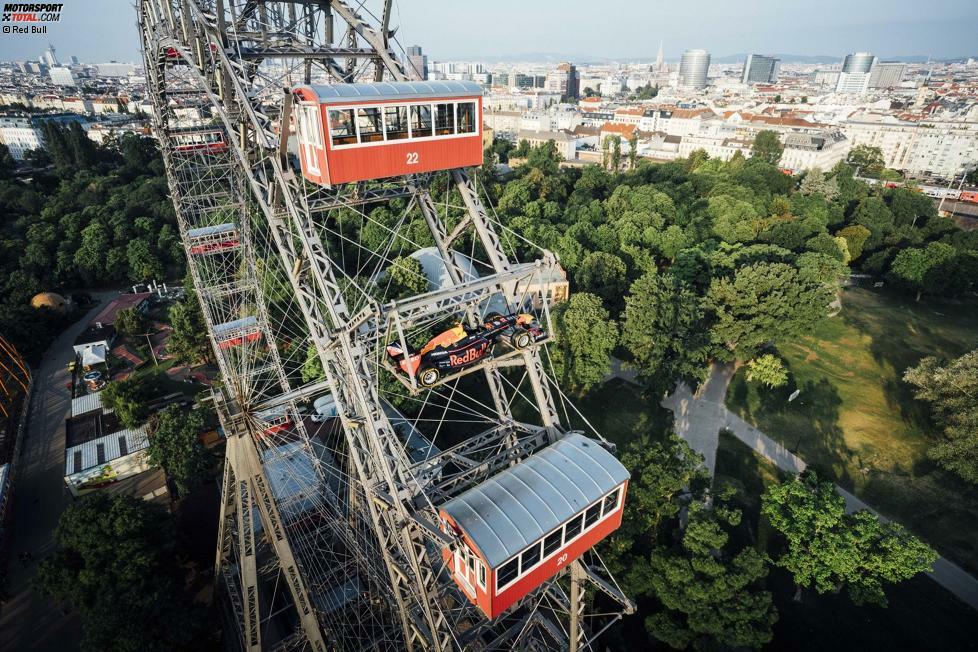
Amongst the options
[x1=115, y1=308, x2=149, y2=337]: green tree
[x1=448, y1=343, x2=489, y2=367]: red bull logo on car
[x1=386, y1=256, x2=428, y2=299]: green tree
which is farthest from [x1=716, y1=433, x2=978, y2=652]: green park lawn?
[x1=115, y1=308, x2=149, y2=337]: green tree

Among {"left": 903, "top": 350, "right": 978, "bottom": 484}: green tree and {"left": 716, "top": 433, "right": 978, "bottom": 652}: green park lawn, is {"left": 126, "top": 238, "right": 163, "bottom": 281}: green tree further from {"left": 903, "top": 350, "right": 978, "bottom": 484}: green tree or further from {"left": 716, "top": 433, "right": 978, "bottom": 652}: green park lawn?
{"left": 903, "top": 350, "right": 978, "bottom": 484}: green tree

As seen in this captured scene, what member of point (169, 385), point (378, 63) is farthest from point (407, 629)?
point (169, 385)

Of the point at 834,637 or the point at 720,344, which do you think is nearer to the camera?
the point at 834,637

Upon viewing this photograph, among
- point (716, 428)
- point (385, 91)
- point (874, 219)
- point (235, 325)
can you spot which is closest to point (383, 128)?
point (385, 91)

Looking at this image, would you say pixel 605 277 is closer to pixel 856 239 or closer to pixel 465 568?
pixel 465 568

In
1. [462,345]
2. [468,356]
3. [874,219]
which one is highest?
[462,345]

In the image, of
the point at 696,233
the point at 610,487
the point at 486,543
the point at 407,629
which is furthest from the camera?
the point at 696,233

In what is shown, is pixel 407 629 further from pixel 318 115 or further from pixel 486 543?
pixel 318 115
